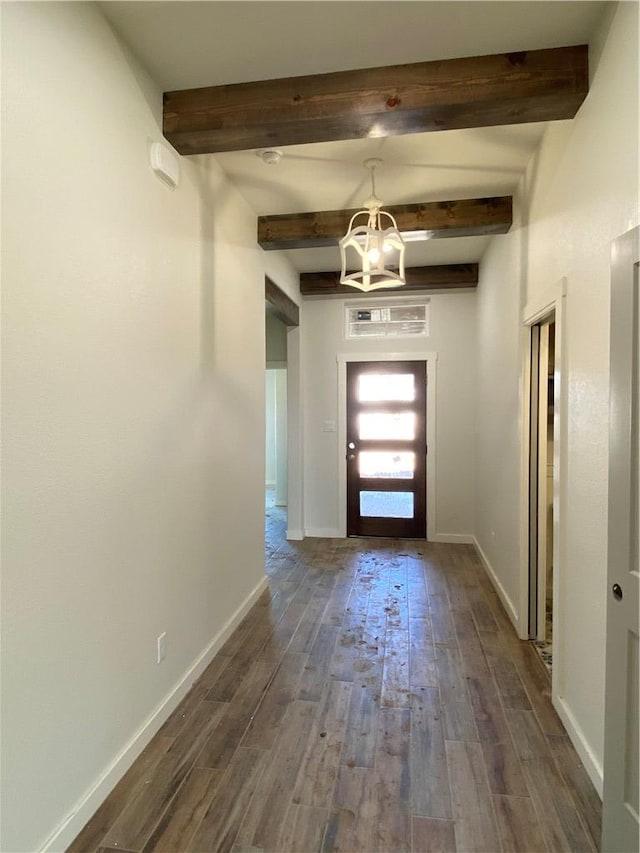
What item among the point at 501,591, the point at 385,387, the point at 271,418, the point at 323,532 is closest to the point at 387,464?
the point at 385,387

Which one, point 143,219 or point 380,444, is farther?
point 380,444

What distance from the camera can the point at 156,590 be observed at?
2.05m

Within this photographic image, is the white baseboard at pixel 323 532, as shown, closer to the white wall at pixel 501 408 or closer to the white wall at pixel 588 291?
the white wall at pixel 501 408

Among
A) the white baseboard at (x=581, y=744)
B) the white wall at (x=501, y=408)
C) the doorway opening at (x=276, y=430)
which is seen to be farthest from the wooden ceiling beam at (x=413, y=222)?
the white baseboard at (x=581, y=744)

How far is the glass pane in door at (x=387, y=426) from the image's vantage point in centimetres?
514

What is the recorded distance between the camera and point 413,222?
326cm

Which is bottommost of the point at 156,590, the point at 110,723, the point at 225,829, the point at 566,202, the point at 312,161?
the point at 225,829

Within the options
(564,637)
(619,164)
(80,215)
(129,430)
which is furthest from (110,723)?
(619,164)

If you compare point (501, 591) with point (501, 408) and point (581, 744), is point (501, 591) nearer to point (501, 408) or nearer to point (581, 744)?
point (501, 408)

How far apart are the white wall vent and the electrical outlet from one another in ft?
12.5

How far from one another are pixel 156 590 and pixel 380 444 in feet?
11.5

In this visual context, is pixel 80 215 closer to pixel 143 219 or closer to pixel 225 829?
pixel 143 219

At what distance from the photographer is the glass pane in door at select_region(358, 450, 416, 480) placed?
16.9 feet

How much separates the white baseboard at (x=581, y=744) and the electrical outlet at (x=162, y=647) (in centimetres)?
180
